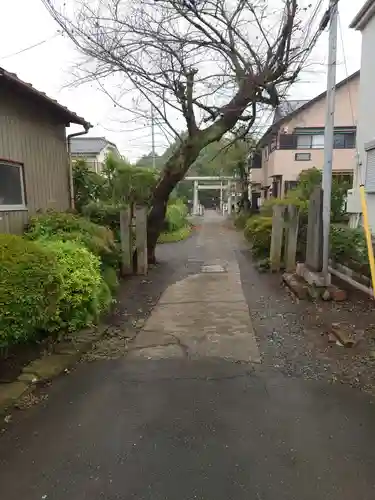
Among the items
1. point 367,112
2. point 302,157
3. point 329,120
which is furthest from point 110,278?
point 302,157

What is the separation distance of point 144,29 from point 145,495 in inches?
311

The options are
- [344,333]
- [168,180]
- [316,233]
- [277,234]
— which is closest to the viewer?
[344,333]

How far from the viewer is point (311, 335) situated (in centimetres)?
507

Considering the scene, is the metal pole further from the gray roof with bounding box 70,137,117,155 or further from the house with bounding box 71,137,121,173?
the gray roof with bounding box 70,137,117,155

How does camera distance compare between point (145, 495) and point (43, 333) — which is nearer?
point (145, 495)

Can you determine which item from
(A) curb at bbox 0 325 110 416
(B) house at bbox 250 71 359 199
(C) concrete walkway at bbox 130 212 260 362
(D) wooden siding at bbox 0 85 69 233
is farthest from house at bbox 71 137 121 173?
(A) curb at bbox 0 325 110 416

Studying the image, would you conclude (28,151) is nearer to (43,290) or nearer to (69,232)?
(69,232)

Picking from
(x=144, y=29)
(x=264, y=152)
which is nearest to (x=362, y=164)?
(x=144, y=29)

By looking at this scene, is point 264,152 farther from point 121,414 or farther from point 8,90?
point 121,414

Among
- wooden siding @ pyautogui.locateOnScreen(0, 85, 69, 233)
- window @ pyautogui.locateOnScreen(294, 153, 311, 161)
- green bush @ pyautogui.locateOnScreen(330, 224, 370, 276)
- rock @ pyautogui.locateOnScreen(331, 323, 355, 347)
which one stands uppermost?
window @ pyautogui.locateOnScreen(294, 153, 311, 161)

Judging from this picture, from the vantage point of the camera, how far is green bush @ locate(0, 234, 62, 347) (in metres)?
3.47

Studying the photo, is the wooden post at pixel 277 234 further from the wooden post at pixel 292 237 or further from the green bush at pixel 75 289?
the green bush at pixel 75 289

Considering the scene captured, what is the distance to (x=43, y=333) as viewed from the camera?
4.42 m

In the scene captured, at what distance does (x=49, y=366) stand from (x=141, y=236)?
17.4 feet
